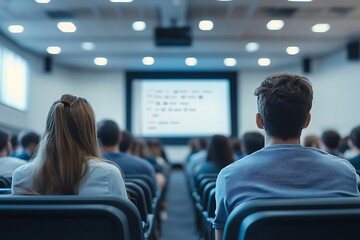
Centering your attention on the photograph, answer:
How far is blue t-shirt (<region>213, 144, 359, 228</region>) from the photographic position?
1.21m

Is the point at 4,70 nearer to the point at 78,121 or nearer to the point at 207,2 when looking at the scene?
the point at 207,2

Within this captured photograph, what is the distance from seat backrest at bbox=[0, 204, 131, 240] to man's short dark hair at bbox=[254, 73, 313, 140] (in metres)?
0.56

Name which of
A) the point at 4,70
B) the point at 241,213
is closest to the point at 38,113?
the point at 4,70

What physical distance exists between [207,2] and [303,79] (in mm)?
5606

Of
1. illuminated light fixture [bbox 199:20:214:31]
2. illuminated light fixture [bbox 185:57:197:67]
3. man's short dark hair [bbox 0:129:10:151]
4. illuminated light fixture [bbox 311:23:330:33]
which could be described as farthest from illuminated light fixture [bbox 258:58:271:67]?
man's short dark hair [bbox 0:129:10:151]

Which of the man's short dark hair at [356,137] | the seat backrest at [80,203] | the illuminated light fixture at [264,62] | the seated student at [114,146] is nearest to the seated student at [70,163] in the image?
the seat backrest at [80,203]

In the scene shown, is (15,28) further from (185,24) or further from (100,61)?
(185,24)

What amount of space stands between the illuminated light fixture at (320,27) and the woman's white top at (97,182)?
698 cm

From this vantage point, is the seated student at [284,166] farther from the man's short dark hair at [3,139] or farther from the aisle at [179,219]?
the aisle at [179,219]

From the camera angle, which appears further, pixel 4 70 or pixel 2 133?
pixel 4 70

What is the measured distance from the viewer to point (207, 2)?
6668mm

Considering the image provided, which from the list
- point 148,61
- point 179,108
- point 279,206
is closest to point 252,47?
point 148,61

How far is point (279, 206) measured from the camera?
103cm

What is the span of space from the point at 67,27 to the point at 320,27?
473cm
